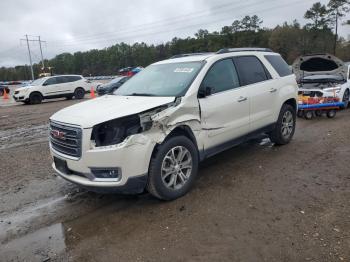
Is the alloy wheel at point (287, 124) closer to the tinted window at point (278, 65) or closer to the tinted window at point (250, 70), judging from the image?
the tinted window at point (278, 65)

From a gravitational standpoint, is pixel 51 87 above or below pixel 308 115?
above

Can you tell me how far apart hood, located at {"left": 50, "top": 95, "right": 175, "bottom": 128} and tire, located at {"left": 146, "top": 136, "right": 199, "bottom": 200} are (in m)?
0.54

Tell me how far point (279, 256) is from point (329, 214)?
1106 mm

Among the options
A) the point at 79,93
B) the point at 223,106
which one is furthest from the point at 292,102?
the point at 79,93

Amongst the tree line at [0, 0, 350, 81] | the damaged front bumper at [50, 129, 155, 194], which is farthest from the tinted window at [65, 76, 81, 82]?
the tree line at [0, 0, 350, 81]

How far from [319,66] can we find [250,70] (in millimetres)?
7721

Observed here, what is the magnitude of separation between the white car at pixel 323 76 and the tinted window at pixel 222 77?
6.27m

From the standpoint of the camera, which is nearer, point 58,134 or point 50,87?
point 58,134

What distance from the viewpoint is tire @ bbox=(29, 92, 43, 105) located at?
20.6 m

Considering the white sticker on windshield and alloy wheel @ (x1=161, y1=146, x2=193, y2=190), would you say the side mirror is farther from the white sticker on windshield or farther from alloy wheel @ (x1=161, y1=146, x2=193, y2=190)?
alloy wheel @ (x1=161, y1=146, x2=193, y2=190)

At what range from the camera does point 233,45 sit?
8938 cm

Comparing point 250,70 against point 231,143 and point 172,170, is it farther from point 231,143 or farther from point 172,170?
point 172,170

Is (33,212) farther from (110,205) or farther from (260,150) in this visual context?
(260,150)

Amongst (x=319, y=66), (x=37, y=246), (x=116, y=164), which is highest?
(x=319, y=66)
